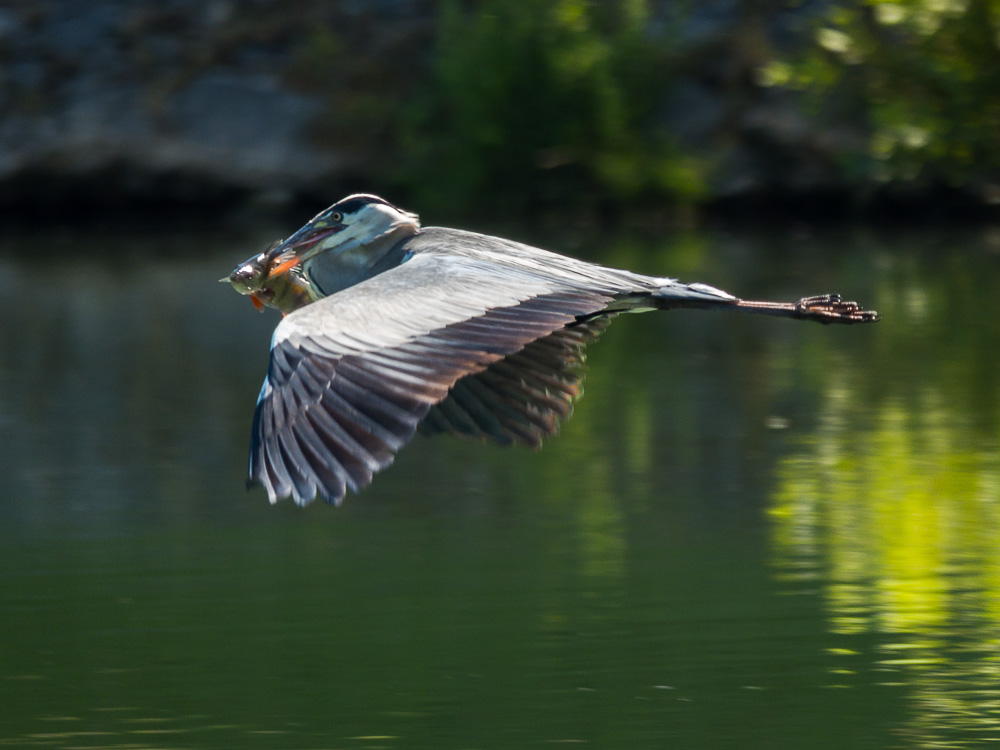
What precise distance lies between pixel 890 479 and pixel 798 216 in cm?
1384

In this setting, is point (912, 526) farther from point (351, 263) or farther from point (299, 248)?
point (299, 248)

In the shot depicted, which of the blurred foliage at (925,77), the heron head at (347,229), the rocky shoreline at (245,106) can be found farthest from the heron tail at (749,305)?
the rocky shoreline at (245,106)

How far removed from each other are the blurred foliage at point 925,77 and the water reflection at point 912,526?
5.16 meters

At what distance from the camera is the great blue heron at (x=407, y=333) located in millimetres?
4086

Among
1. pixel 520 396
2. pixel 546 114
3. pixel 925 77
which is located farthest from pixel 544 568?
pixel 546 114

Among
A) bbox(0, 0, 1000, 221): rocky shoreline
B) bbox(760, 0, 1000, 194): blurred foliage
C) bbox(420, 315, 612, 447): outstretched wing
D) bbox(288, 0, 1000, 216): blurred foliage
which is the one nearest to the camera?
bbox(420, 315, 612, 447): outstretched wing

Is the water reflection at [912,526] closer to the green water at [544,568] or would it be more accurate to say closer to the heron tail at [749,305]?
the green water at [544,568]

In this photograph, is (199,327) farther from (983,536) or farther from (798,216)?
(798,216)

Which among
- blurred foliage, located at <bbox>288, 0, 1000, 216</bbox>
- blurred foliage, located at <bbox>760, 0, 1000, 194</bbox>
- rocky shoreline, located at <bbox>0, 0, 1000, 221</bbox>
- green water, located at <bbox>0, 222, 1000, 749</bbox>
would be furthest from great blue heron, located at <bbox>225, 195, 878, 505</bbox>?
rocky shoreline, located at <bbox>0, 0, 1000, 221</bbox>

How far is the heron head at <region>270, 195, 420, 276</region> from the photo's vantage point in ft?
19.4

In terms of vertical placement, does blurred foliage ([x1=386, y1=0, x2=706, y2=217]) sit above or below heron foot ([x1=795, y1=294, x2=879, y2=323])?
above

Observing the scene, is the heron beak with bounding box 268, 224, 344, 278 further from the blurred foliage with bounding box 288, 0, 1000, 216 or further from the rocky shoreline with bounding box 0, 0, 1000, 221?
the rocky shoreline with bounding box 0, 0, 1000, 221

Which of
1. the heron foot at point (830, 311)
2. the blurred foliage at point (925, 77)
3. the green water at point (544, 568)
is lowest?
the green water at point (544, 568)

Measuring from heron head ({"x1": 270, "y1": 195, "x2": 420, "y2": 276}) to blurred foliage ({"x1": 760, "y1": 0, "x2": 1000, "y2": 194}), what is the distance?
1148 cm
